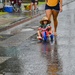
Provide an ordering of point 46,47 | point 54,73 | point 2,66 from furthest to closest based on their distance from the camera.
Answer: point 46,47
point 2,66
point 54,73

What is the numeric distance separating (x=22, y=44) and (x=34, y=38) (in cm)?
149

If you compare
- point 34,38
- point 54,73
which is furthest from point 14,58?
point 34,38

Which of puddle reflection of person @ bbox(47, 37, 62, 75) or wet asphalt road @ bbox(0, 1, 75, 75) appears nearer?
puddle reflection of person @ bbox(47, 37, 62, 75)

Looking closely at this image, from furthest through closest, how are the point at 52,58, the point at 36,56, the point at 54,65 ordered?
the point at 36,56
the point at 52,58
the point at 54,65

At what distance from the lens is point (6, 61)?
8.75 meters

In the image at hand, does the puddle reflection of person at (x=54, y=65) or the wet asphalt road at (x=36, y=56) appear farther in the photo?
the wet asphalt road at (x=36, y=56)

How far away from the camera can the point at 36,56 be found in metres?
9.50

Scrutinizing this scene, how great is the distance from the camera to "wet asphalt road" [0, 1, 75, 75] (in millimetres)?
7777

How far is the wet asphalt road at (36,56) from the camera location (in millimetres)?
7777

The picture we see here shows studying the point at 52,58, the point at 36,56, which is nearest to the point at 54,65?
the point at 52,58

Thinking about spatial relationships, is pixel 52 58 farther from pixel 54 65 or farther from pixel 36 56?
pixel 54 65

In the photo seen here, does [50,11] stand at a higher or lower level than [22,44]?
higher

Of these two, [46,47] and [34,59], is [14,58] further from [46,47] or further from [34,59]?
[46,47]

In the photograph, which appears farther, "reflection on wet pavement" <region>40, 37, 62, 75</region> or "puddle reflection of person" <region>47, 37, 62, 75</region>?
"reflection on wet pavement" <region>40, 37, 62, 75</region>
